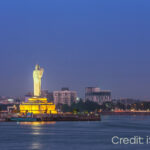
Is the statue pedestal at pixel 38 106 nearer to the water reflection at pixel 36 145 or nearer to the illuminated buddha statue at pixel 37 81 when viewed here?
the illuminated buddha statue at pixel 37 81

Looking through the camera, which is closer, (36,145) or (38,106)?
(36,145)

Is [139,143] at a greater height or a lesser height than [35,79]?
lesser

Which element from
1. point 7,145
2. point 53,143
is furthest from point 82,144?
point 7,145

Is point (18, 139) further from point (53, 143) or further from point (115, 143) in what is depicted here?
point (115, 143)

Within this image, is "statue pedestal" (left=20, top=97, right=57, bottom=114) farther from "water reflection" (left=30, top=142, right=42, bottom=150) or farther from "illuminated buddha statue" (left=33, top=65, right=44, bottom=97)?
"water reflection" (left=30, top=142, right=42, bottom=150)

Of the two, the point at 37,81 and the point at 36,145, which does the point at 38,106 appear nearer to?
Result: the point at 37,81

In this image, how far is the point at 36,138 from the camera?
210 ft

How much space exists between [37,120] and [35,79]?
18.2 metres

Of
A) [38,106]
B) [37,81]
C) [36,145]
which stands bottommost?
[36,145]

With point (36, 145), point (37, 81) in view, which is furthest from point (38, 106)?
point (36, 145)

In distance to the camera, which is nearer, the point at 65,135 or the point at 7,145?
the point at 7,145

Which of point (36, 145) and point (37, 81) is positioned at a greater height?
point (37, 81)

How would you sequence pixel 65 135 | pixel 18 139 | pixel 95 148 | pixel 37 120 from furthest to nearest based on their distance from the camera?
pixel 37 120 < pixel 65 135 < pixel 18 139 < pixel 95 148

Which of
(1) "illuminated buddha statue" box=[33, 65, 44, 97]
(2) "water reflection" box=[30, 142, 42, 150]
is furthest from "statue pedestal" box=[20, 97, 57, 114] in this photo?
(2) "water reflection" box=[30, 142, 42, 150]
